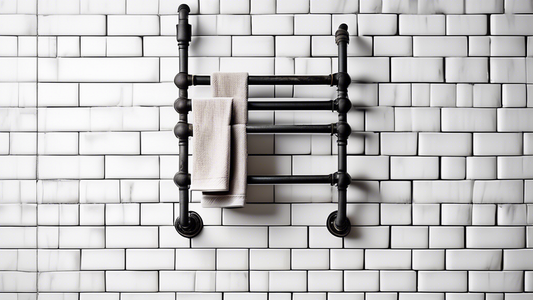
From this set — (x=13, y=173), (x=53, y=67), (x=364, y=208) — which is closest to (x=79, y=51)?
(x=53, y=67)

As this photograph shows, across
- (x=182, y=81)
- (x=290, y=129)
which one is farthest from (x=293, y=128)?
(x=182, y=81)

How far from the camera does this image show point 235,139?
96 cm

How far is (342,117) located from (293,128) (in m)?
0.14

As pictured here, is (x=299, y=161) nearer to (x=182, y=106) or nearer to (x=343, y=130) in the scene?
(x=343, y=130)

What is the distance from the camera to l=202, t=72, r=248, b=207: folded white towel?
0.95m

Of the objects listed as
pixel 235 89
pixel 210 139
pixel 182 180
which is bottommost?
pixel 182 180

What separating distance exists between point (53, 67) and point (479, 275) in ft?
4.77

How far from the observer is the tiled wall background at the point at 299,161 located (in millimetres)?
1044

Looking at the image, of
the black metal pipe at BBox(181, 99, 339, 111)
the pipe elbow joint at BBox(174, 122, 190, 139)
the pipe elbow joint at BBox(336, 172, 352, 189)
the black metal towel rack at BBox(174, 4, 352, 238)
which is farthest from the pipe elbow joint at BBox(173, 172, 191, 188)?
the pipe elbow joint at BBox(336, 172, 352, 189)

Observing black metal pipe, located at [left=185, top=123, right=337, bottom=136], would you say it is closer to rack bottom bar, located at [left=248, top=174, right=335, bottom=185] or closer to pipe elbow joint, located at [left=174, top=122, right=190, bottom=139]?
pipe elbow joint, located at [left=174, top=122, right=190, bottom=139]

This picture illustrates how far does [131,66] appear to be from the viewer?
3.45 ft

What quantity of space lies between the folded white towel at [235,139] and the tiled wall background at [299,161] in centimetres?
9

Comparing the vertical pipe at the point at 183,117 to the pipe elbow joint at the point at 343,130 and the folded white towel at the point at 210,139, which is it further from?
the pipe elbow joint at the point at 343,130

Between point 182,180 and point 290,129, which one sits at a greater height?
point 290,129
